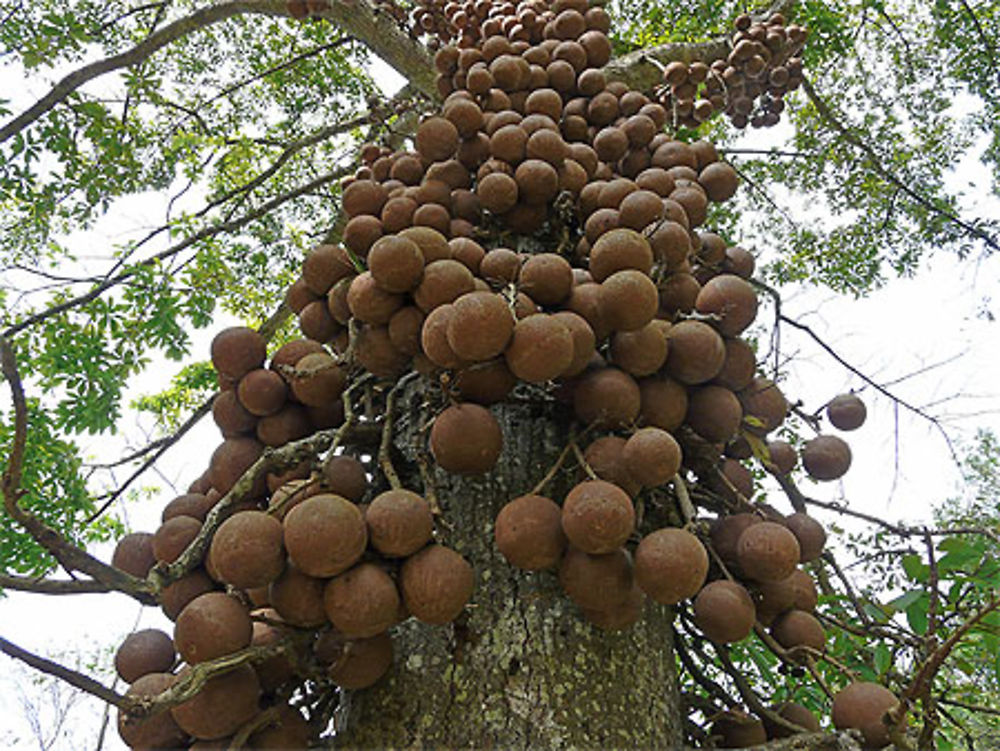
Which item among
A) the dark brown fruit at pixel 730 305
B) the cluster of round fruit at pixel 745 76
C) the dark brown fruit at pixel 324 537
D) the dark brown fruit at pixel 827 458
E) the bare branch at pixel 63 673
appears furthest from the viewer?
the cluster of round fruit at pixel 745 76

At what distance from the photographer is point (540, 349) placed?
106 cm

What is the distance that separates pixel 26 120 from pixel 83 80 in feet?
1.02

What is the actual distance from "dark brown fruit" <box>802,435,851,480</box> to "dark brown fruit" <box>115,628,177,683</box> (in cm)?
119

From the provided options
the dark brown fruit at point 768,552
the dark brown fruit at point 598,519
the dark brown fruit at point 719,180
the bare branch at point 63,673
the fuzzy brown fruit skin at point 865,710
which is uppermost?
the dark brown fruit at point 719,180

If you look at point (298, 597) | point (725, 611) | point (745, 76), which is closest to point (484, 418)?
A: point (298, 597)

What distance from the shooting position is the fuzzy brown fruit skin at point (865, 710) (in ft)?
3.54

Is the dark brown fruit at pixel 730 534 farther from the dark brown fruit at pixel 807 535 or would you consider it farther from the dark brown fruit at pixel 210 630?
the dark brown fruit at pixel 210 630

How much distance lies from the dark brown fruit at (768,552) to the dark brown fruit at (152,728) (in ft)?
2.83

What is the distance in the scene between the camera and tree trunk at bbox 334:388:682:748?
3.41 ft

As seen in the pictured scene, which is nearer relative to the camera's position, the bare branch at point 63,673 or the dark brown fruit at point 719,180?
the bare branch at point 63,673

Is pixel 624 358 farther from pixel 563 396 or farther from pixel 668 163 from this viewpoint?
pixel 668 163

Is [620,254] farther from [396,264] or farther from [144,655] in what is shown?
[144,655]

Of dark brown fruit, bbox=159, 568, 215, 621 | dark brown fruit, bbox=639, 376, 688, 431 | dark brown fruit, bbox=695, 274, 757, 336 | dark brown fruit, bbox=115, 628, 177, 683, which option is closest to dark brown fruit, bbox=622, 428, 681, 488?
dark brown fruit, bbox=639, 376, 688, 431

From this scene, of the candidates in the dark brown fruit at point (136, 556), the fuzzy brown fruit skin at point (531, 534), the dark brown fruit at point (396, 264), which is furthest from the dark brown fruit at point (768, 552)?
the dark brown fruit at point (136, 556)
